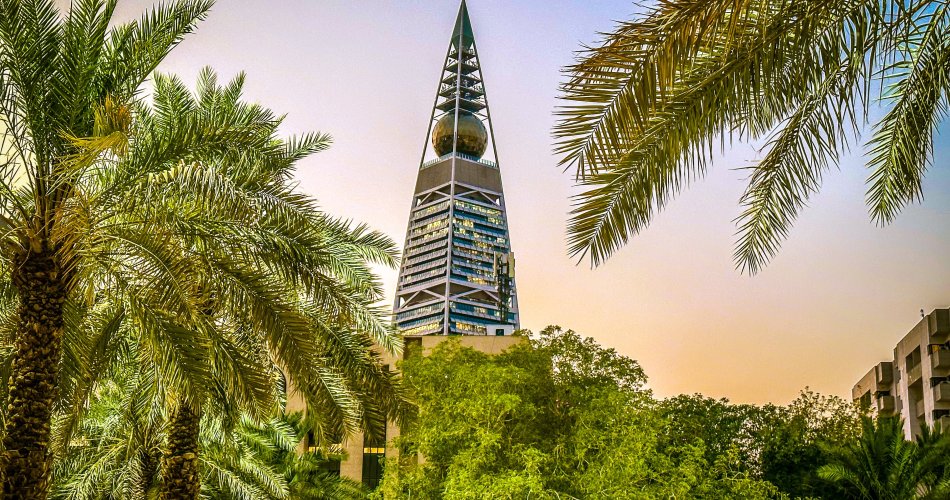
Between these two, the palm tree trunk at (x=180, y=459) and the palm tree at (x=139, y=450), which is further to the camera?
the palm tree at (x=139, y=450)

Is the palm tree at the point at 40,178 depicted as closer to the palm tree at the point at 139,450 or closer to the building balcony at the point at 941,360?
the palm tree at the point at 139,450

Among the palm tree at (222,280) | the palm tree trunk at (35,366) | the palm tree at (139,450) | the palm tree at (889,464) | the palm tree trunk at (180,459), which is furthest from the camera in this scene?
the palm tree at (889,464)

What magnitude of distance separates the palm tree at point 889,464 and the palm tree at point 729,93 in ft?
78.3

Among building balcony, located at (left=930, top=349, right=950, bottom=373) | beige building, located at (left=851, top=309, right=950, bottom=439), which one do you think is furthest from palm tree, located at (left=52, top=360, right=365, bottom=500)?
building balcony, located at (left=930, top=349, right=950, bottom=373)

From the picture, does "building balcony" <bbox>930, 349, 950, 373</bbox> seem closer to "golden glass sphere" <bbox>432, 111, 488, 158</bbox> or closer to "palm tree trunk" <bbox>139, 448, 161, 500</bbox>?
"palm tree trunk" <bbox>139, 448, 161, 500</bbox>

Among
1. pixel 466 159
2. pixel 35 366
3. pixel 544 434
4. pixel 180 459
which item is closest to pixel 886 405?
pixel 544 434

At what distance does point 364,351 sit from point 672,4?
9.81 meters

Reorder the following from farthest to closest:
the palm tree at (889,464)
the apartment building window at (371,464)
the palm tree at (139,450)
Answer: the apartment building window at (371,464) < the palm tree at (889,464) < the palm tree at (139,450)

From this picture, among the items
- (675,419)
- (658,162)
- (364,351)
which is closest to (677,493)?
(675,419)

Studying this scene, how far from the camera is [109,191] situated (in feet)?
36.2

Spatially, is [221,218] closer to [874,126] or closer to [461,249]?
[874,126]

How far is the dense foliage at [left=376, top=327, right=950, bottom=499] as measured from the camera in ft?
80.6

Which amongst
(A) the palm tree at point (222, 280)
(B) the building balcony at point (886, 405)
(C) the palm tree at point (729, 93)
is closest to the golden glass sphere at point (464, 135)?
Answer: (B) the building balcony at point (886, 405)

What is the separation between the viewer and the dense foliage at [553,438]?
24562mm
